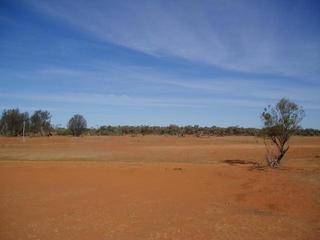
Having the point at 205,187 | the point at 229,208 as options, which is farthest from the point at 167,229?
the point at 205,187

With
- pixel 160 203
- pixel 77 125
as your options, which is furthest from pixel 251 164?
pixel 77 125

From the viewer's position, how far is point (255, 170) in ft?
68.2

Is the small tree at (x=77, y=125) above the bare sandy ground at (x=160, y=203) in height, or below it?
above

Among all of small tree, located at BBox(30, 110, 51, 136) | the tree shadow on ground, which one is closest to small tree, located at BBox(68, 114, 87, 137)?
small tree, located at BBox(30, 110, 51, 136)

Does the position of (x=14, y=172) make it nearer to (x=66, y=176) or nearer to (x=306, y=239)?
(x=66, y=176)

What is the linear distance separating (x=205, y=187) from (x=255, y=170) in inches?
226

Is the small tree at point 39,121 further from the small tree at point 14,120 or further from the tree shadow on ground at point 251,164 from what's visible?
the tree shadow on ground at point 251,164

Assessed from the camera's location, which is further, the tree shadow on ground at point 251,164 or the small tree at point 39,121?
the small tree at point 39,121

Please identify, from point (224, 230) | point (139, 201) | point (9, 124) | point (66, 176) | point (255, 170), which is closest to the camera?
point (224, 230)

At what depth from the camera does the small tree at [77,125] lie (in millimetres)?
86562

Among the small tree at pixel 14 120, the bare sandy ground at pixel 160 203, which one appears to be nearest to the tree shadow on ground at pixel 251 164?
the bare sandy ground at pixel 160 203

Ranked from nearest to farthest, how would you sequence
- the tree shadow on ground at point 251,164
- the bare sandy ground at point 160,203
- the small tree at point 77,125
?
the bare sandy ground at point 160,203, the tree shadow on ground at point 251,164, the small tree at point 77,125

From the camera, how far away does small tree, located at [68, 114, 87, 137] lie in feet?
284

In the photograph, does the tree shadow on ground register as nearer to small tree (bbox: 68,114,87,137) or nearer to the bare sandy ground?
the bare sandy ground
